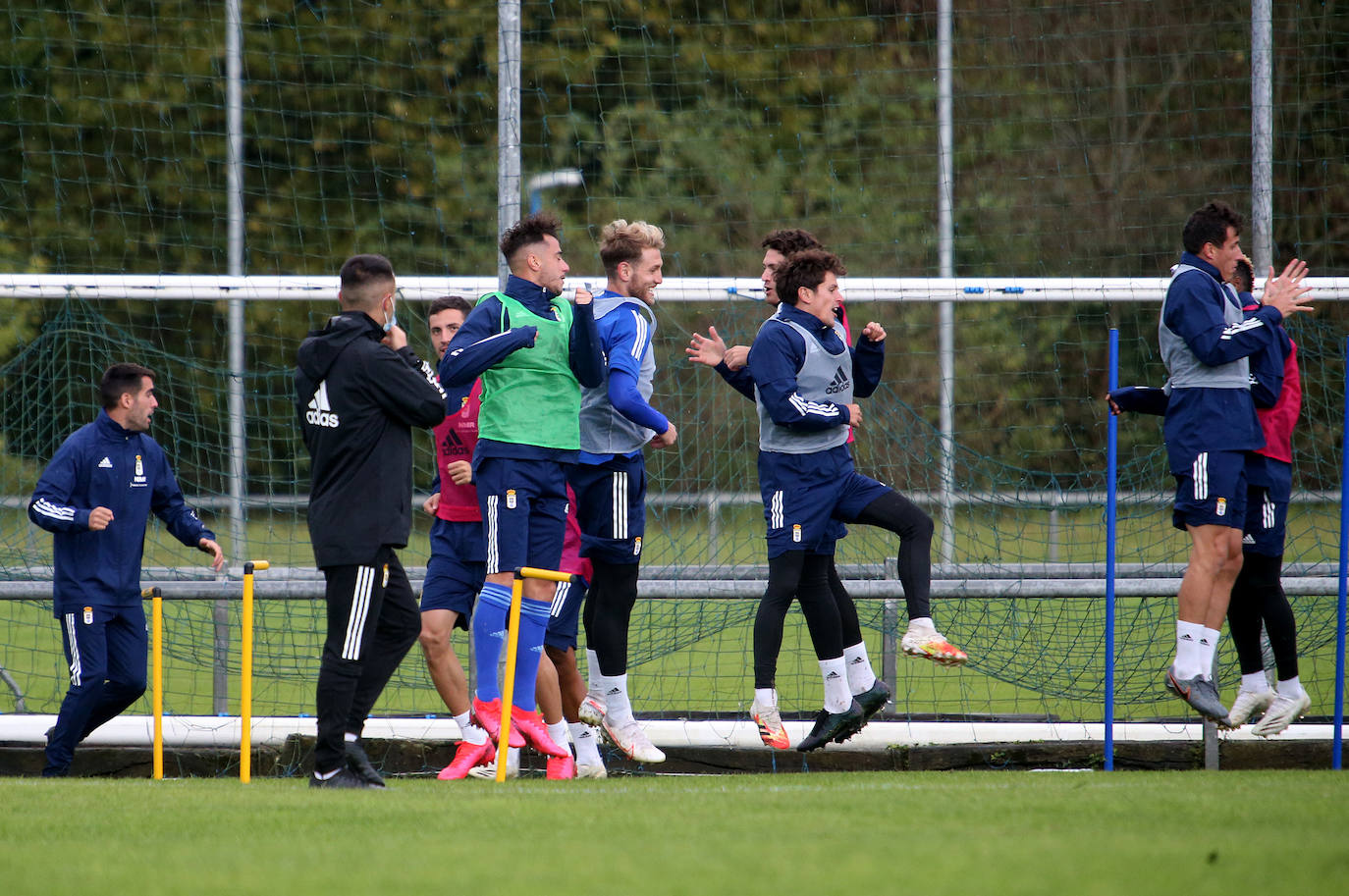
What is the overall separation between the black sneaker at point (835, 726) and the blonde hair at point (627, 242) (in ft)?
7.24

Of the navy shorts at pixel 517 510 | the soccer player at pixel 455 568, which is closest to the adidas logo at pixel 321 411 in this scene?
the navy shorts at pixel 517 510

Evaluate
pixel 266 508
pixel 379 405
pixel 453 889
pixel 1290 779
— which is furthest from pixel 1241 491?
pixel 266 508

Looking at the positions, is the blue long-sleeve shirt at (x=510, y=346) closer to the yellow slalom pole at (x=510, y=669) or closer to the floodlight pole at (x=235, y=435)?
the yellow slalom pole at (x=510, y=669)

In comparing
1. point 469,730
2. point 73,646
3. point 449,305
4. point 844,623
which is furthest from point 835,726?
point 73,646

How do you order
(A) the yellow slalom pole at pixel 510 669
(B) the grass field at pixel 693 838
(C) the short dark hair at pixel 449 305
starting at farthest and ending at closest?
(C) the short dark hair at pixel 449 305 < (A) the yellow slalom pole at pixel 510 669 < (B) the grass field at pixel 693 838

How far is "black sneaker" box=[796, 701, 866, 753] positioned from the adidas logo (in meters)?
2.48

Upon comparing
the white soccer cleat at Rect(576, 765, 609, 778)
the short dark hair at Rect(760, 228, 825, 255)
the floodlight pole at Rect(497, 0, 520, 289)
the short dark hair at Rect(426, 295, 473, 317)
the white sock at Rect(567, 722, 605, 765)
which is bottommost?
the white soccer cleat at Rect(576, 765, 609, 778)

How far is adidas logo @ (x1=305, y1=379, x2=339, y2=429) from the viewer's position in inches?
211

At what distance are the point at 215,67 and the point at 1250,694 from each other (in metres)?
11.3

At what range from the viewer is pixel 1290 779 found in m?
5.55

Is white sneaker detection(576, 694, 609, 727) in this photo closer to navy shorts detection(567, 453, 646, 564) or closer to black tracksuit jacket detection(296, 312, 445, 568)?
navy shorts detection(567, 453, 646, 564)

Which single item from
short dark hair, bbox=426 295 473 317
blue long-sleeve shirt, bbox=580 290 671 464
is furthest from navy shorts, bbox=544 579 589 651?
short dark hair, bbox=426 295 473 317

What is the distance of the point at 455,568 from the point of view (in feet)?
22.0

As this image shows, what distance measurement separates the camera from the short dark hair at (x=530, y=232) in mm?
6137
